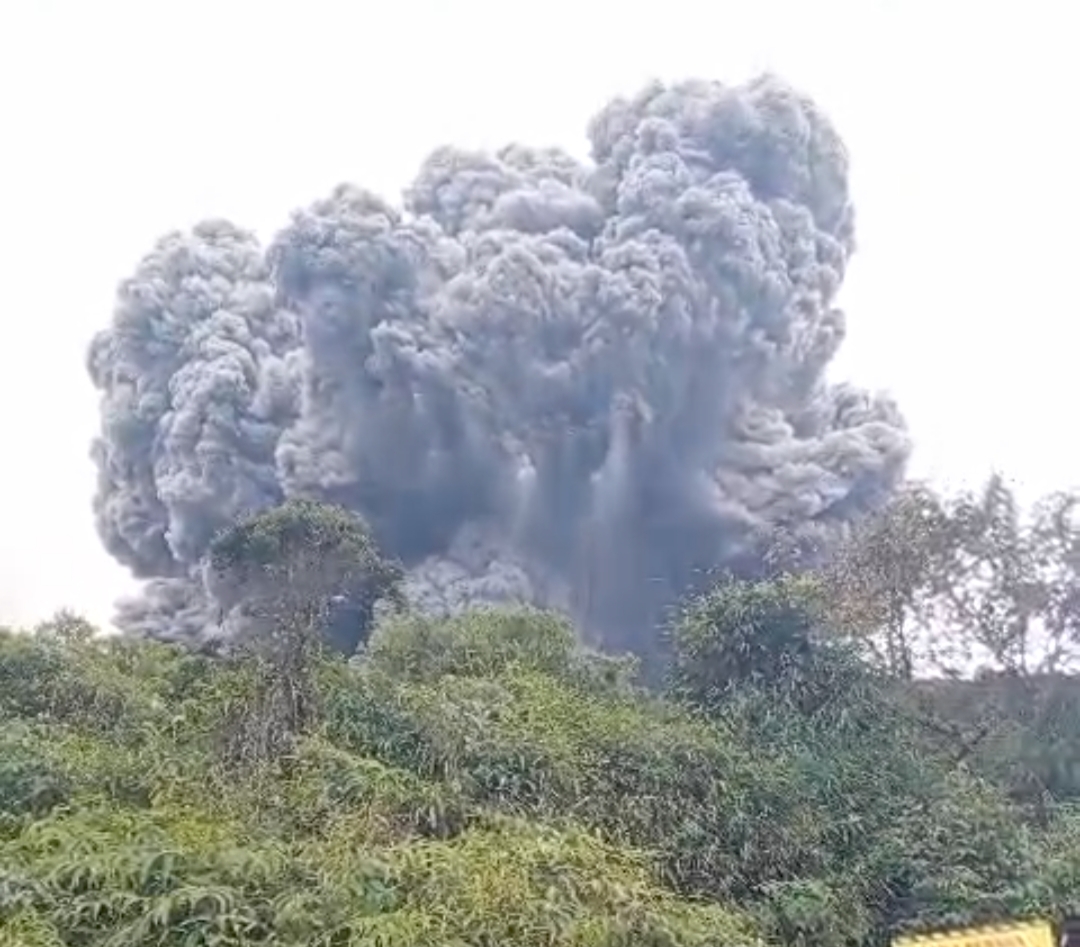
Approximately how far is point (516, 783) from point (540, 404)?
647 inches

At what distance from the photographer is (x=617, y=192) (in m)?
28.1

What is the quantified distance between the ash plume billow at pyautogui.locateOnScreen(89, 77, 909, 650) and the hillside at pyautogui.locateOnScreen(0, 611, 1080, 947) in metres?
11.7

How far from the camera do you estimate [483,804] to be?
965 cm

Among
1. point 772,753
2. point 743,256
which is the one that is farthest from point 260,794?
point 743,256

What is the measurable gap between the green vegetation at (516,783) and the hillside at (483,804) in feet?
0.08

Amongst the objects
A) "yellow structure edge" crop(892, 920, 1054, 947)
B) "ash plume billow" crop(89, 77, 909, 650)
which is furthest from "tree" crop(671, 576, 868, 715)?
"ash plume billow" crop(89, 77, 909, 650)

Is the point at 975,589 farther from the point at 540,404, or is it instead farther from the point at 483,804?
the point at 540,404

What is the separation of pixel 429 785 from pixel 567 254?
18282 millimetres

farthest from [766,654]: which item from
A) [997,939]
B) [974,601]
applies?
[997,939]

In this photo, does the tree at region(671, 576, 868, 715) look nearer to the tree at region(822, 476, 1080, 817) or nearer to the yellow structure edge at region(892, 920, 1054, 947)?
the tree at region(822, 476, 1080, 817)

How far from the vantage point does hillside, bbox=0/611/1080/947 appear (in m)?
6.98

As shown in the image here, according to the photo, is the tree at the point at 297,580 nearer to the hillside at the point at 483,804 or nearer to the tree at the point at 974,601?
the hillside at the point at 483,804

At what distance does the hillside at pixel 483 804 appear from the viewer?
6977mm

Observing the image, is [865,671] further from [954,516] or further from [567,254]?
[567,254]
